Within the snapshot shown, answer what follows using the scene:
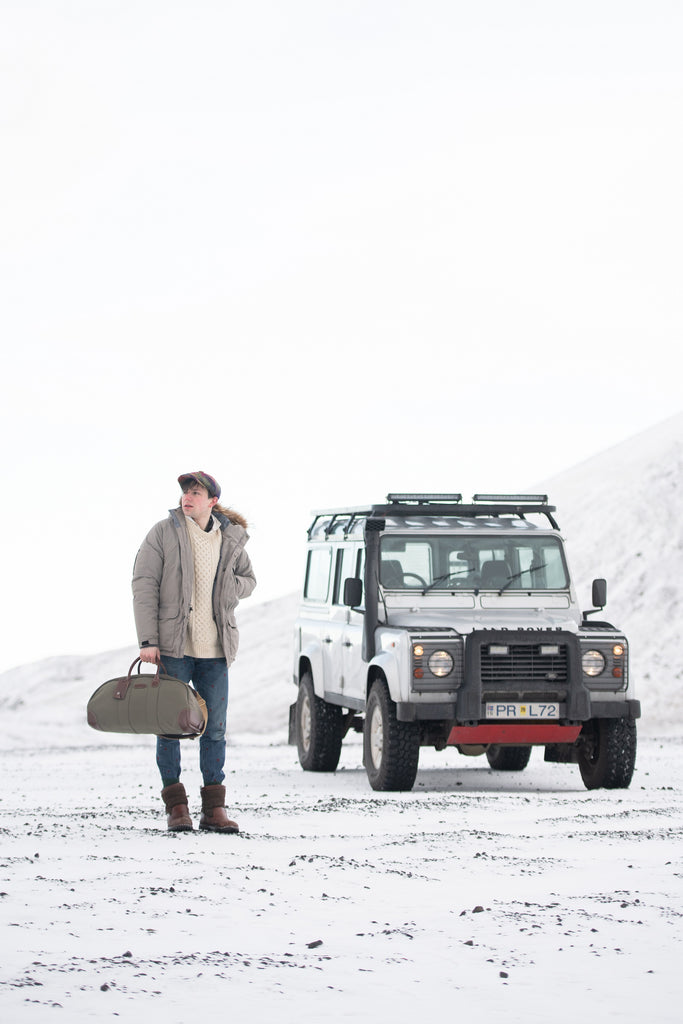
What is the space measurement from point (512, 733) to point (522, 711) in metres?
0.21

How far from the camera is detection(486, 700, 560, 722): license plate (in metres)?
11.8

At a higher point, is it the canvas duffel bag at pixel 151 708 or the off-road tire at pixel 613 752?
the canvas duffel bag at pixel 151 708

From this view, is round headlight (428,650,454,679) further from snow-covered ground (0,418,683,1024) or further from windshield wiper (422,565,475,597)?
windshield wiper (422,565,475,597)

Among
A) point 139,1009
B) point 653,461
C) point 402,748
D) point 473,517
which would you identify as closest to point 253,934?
point 139,1009

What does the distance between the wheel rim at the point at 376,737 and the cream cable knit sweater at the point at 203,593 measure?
368cm

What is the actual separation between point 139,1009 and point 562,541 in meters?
9.11

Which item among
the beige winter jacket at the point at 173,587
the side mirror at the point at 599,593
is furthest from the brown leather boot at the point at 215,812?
the side mirror at the point at 599,593

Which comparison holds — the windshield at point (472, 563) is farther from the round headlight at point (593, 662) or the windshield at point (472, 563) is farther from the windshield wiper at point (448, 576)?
the round headlight at point (593, 662)

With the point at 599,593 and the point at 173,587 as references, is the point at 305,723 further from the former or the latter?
the point at 173,587

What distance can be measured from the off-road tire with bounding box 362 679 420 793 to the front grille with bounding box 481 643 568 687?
765mm

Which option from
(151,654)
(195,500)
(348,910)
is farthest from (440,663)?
(348,910)

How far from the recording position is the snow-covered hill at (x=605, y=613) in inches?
1005

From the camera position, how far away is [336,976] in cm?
526

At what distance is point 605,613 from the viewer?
89.7 feet
